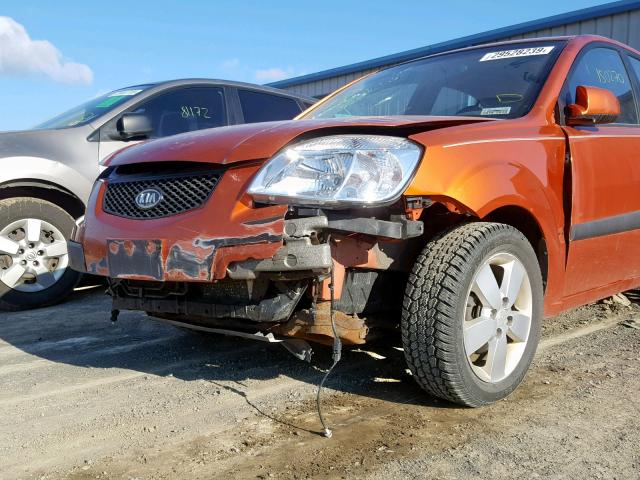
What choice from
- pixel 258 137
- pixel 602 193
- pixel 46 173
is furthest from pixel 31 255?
pixel 602 193

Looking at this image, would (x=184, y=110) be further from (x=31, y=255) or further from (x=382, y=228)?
(x=382, y=228)

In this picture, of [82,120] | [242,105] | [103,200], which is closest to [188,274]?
[103,200]

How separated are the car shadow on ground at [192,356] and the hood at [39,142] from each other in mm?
1202

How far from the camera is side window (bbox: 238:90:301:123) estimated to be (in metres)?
5.98

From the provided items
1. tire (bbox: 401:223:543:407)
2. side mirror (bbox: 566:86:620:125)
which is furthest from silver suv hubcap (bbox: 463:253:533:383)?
side mirror (bbox: 566:86:620:125)

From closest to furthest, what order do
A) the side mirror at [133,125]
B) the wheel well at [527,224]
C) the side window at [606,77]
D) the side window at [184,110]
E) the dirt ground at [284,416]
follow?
the dirt ground at [284,416]
the wheel well at [527,224]
the side window at [606,77]
the side mirror at [133,125]
the side window at [184,110]

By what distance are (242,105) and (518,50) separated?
2941mm

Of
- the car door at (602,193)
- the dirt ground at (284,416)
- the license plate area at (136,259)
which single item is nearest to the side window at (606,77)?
the car door at (602,193)

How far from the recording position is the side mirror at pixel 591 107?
10.4 feet

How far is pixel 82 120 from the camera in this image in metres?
5.25

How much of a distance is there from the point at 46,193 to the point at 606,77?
13.3ft

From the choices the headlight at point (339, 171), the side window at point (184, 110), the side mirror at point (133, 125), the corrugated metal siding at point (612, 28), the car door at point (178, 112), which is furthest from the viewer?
the corrugated metal siding at point (612, 28)

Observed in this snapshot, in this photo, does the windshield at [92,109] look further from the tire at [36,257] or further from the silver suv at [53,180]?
the tire at [36,257]

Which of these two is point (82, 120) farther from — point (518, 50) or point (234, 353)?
point (518, 50)
